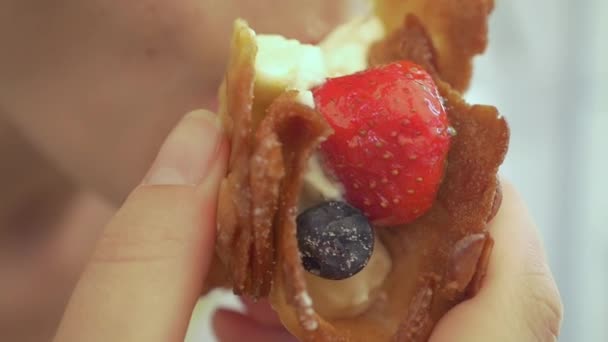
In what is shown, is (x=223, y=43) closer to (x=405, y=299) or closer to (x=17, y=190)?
(x=405, y=299)

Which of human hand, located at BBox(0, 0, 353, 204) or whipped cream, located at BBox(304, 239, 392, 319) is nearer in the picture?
whipped cream, located at BBox(304, 239, 392, 319)

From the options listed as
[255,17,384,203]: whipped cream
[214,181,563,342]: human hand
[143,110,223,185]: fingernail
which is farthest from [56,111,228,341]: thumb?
[214,181,563,342]: human hand

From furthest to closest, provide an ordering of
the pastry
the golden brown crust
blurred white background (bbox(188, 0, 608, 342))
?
blurred white background (bbox(188, 0, 608, 342)) < the golden brown crust < the pastry

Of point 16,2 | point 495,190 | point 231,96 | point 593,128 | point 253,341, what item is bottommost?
point 253,341

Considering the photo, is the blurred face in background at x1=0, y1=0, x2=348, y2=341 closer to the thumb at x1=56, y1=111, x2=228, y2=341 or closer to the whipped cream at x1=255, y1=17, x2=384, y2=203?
the whipped cream at x1=255, y1=17, x2=384, y2=203

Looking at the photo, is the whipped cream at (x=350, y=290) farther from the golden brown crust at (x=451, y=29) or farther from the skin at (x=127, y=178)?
the golden brown crust at (x=451, y=29)

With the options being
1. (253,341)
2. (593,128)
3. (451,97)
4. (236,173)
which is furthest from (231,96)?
(593,128)

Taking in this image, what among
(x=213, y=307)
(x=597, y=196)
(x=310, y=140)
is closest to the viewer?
(x=310, y=140)

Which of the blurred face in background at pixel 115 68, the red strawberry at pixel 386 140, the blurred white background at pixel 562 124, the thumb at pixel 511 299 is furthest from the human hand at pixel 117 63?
the blurred white background at pixel 562 124
